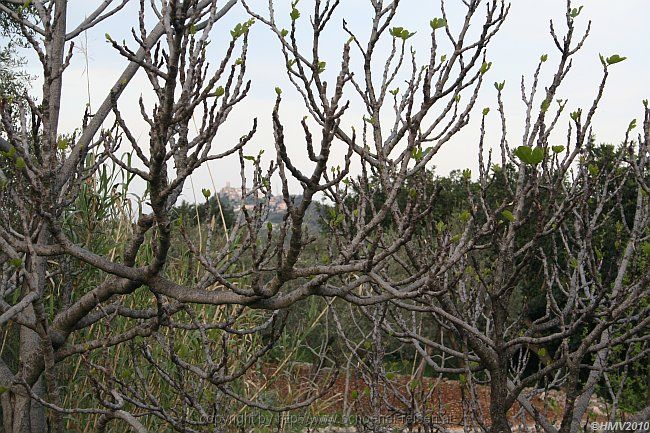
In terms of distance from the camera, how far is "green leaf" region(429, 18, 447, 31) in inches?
118

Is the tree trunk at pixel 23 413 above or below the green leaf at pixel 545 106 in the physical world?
below

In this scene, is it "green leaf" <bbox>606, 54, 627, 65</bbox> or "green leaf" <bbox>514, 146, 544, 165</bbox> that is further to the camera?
"green leaf" <bbox>606, 54, 627, 65</bbox>

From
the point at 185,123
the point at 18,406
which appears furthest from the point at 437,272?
the point at 18,406

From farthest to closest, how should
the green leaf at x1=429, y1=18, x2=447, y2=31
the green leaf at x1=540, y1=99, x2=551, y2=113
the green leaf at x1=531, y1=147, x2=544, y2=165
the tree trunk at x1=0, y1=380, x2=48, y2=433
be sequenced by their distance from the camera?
1. the tree trunk at x1=0, y1=380, x2=48, y2=433
2. the green leaf at x1=540, y1=99, x2=551, y2=113
3. the green leaf at x1=429, y1=18, x2=447, y2=31
4. the green leaf at x1=531, y1=147, x2=544, y2=165

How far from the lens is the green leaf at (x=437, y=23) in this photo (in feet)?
9.83

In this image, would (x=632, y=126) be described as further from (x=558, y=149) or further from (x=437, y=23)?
(x=437, y=23)

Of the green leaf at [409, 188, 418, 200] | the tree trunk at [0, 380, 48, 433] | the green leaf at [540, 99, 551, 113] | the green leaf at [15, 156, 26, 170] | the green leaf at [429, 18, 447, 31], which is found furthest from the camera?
the tree trunk at [0, 380, 48, 433]

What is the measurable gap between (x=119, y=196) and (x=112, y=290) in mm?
3540

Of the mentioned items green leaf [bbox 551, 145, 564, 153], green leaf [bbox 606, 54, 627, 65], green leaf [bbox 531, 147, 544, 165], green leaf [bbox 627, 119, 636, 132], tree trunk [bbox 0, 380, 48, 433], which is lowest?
tree trunk [bbox 0, 380, 48, 433]

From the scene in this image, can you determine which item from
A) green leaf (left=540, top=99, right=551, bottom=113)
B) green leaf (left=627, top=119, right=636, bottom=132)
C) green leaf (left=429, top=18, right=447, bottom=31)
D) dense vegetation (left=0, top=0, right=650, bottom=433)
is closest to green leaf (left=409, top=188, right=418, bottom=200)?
dense vegetation (left=0, top=0, right=650, bottom=433)

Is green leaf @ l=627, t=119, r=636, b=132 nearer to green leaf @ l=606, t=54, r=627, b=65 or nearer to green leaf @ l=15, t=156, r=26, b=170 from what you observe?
green leaf @ l=606, t=54, r=627, b=65

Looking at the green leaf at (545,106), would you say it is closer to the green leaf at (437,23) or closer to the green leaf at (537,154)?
the green leaf at (437,23)

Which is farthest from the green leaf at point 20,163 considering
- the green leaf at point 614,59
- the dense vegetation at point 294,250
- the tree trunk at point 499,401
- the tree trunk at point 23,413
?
the green leaf at point 614,59

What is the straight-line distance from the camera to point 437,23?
3.01 metres
